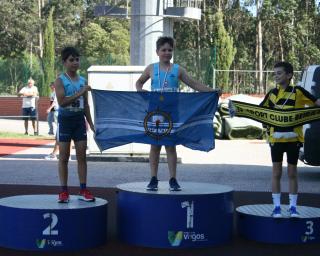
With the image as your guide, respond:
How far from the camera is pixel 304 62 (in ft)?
191

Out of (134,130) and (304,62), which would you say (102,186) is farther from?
(304,62)

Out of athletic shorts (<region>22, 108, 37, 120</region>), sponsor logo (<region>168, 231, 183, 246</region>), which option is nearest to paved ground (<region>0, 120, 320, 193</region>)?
sponsor logo (<region>168, 231, 183, 246</region>)

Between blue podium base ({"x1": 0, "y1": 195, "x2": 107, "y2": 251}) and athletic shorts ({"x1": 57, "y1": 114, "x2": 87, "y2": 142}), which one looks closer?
blue podium base ({"x1": 0, "y1": 195, "x2": 107, "y2": 251})

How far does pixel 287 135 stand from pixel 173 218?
5.63 ft

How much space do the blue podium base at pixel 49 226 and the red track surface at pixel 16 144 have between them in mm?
11822

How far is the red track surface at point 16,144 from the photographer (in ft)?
66.6

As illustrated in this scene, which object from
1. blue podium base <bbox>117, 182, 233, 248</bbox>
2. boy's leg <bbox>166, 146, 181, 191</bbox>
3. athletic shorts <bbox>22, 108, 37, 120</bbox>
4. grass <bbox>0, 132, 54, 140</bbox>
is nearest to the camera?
blue podium base <bbox>117, 182, 233, 248</bbox>

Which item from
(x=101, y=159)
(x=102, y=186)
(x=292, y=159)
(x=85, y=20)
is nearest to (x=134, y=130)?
(x=292, y=159)

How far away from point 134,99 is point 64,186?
132 cm

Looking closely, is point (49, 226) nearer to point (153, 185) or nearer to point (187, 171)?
point (153, 185)

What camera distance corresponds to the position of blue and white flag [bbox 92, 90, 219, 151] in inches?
332

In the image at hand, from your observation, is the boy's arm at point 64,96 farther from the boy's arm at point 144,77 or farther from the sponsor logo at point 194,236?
the sponsor logo at point 194,236

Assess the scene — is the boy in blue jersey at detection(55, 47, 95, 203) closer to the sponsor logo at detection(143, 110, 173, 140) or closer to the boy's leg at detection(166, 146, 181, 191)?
the sponsor logo at detection(143, 110, 173, 140)

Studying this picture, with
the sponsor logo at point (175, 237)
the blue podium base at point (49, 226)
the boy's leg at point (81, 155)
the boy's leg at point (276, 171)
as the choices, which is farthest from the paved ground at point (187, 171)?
the blue podium base at point (49, 226)
